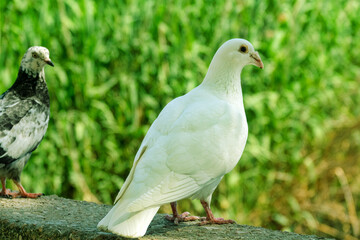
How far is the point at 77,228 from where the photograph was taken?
2.84 m

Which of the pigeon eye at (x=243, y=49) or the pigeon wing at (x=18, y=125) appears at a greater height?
the pigeon eye at (x=243, y=49)

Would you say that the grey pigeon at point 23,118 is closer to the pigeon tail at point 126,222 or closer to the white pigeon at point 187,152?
the white pigeon at point 187,152

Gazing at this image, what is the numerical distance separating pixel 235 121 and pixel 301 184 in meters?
2.71

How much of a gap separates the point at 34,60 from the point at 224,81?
1416mm

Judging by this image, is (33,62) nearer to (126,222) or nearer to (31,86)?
(31,86)

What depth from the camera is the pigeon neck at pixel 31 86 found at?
3.65 meters

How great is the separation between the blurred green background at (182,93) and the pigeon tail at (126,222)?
93.0 inches

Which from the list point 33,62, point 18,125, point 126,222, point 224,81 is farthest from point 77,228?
point 33,62

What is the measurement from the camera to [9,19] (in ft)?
16.6

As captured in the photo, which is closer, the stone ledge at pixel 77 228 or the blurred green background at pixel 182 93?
the stone ledge at pixel 77 228

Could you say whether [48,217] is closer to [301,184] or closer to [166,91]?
[166,91]

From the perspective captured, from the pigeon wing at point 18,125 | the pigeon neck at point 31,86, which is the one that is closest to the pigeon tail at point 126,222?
the pigeon wing at point 18,125

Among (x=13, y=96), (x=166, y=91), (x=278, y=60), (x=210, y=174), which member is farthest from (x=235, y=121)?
(x=278, y=60)

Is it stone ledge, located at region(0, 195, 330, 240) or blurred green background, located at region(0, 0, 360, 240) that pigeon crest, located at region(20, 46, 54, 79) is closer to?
stone ledge, located at region(0, 195, 330, 240)
